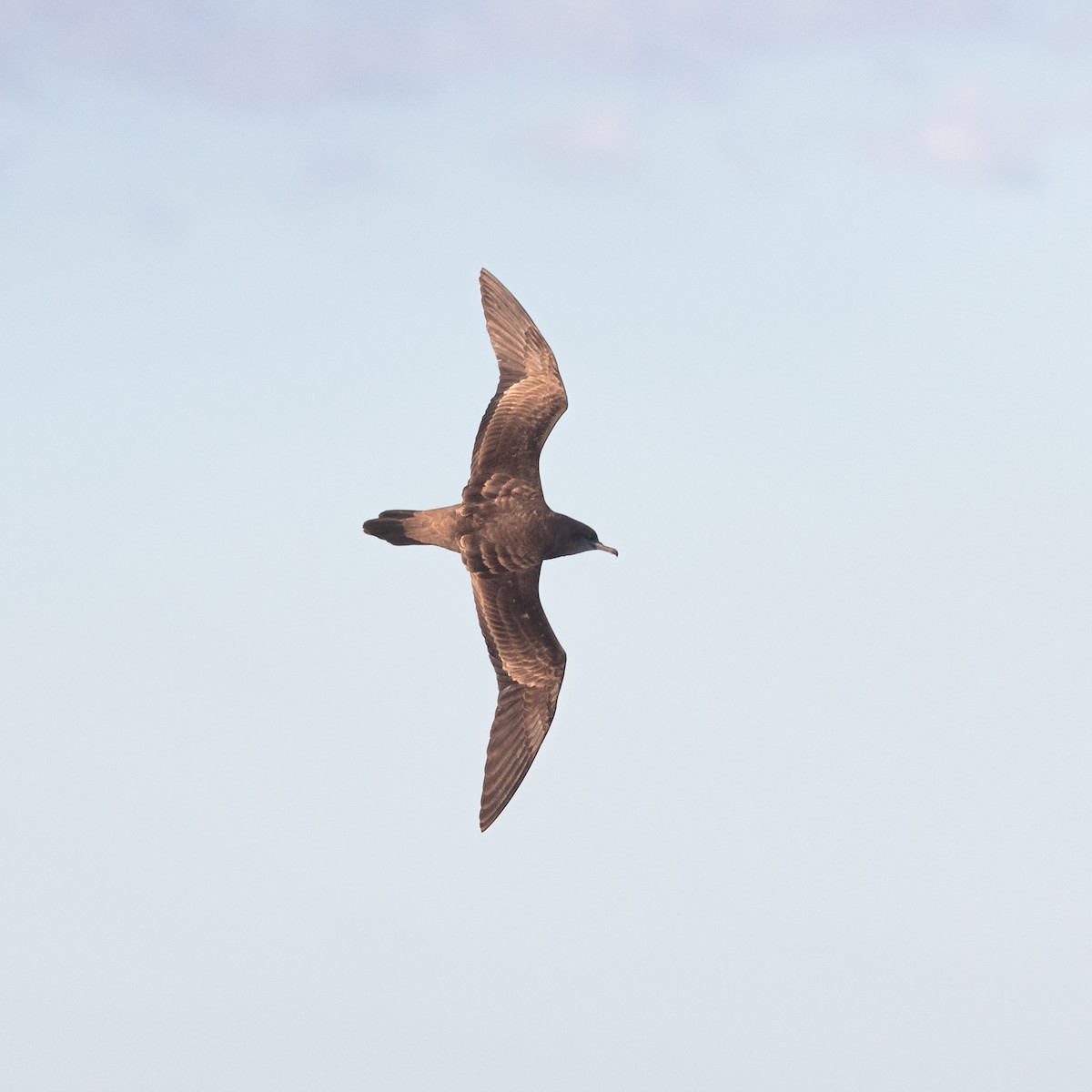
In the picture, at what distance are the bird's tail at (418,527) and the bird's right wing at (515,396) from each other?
594mm

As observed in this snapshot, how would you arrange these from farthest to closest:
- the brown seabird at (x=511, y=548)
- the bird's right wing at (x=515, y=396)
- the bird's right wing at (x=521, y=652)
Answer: the bird's right wing at (x=515, y=396)
the bird's right wing at (x=521, y=652)
the brown seabird at (x=511, y=548)

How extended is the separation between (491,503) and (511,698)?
2184 millimetres

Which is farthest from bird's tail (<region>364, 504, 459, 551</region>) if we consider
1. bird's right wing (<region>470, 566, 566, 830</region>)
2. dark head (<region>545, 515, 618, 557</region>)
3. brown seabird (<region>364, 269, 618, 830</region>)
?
dark head (<region>545, 515, 618, 557</region>)

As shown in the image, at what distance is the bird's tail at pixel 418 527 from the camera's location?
1872 cm

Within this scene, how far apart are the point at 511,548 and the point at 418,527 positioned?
42.9 inches

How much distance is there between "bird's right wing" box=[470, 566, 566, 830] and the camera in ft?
61.3

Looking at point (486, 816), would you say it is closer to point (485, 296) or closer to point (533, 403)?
point (533, 403)

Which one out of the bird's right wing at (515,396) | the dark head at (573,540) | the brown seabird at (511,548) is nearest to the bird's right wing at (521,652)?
the brown seabird at (511,548)

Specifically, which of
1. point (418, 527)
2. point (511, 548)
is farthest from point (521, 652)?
point (418, 527)

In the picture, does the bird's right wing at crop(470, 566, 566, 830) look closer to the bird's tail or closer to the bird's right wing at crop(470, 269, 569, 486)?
the bird's tail

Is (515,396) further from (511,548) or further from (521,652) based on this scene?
(521,652)

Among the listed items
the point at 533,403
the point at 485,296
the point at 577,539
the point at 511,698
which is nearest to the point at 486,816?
the point at 511,698

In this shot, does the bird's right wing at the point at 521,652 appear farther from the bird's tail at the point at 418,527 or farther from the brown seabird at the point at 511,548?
the bird's tail at the point at 418,527

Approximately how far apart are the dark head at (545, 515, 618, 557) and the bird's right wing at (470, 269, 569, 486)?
0.67 meters
